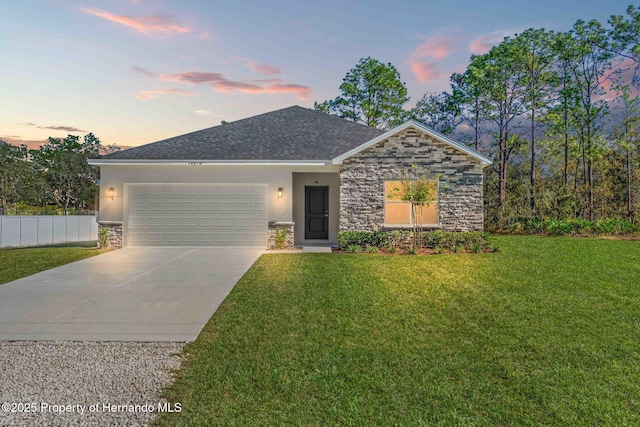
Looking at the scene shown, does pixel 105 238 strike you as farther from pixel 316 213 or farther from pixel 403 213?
pixel 403 213

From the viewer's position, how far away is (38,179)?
4181cm

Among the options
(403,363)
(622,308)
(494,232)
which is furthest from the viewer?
(494,232)

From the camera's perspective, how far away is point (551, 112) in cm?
2272

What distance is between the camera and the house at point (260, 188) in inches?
535

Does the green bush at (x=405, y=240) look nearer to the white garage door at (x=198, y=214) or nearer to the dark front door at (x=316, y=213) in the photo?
the dark front door at (x=316, y=213)

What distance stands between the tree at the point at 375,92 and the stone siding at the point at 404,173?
54.2 feet

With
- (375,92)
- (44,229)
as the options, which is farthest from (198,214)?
(375,92)

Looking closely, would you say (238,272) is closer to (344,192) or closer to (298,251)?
(298,251)

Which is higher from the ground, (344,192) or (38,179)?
(38,179)

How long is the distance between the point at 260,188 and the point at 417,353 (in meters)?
10.1

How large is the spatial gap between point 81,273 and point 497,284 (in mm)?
9018

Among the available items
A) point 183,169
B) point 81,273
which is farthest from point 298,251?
point 81,273

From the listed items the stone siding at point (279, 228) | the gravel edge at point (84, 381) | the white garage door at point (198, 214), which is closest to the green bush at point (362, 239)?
the stone siding at point (279, 228)

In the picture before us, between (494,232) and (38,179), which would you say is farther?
(38,179)
